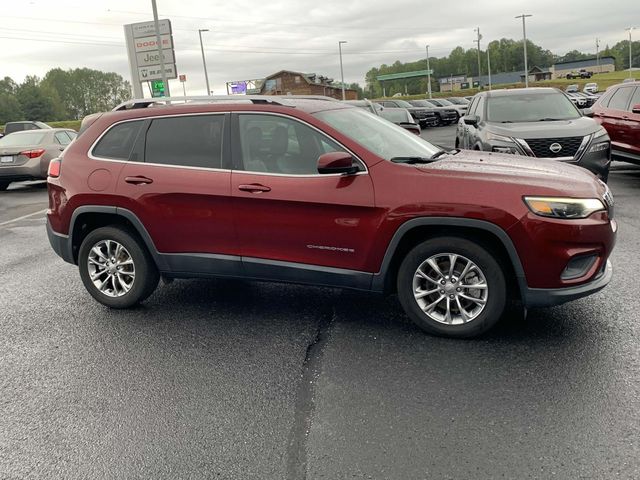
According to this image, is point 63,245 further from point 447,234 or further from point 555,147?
point 555,147

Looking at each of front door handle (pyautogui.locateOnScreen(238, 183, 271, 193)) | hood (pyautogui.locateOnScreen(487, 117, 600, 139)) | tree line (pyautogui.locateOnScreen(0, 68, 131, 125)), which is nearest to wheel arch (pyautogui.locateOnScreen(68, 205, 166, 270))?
front door handle (pyautogui.locateOnScreen(238, 183, 271, 193))

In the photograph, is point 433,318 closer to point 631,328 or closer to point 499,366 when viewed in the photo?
point 499,366

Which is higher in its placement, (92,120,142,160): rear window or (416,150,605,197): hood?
(92,120,142,160): rear window

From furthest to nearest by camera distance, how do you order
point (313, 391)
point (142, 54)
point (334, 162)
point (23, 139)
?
1. point (142, 54)
2. point (23, 139)
3. point (334, 162)
4. point (313, 391)

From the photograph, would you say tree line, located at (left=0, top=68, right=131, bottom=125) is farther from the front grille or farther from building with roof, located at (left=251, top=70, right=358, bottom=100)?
→ the front grille

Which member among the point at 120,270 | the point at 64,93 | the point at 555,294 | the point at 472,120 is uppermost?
the point at 64,93

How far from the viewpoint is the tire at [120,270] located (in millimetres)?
Result: 4977

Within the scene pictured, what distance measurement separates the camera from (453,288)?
13.3ft

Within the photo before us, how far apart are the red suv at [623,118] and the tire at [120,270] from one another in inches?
345

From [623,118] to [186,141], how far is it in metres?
8.85

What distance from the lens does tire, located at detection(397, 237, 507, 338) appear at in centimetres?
395

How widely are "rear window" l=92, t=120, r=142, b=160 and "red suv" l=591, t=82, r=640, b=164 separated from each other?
8609mm

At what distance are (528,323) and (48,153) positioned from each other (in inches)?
540

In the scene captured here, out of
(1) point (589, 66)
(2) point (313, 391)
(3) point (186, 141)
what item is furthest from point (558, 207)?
(1) point (589, 66)
